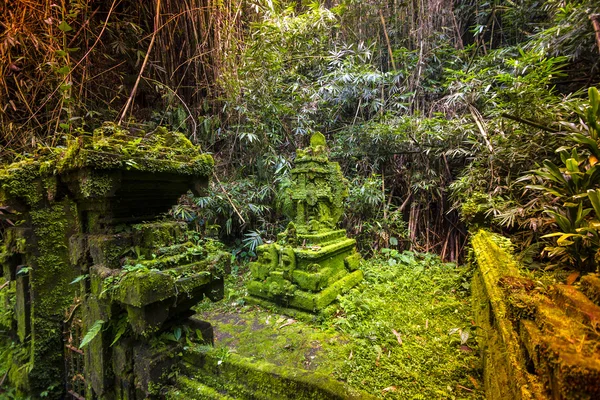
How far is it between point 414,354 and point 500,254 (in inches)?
47.7

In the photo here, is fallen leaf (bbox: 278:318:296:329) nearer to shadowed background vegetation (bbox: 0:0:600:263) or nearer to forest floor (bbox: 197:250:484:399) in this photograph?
forest floor (bbox: 197:250:484:399)

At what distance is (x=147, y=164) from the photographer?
1.67 m

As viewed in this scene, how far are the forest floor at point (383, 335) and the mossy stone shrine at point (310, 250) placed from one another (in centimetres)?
23

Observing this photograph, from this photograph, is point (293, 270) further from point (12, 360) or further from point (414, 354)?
point (12, 360)

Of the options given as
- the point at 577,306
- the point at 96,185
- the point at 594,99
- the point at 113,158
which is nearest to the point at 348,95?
the point at 594,99

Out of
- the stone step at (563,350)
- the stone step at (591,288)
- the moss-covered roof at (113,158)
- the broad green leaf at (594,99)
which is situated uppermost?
the broad green leaf at (594,99)

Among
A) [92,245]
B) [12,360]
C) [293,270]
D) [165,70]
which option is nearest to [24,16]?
[165,70]

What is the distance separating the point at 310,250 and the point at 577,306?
9.62 feet

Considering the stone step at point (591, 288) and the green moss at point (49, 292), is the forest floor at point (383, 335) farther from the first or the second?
the green moss at point (49, 292)

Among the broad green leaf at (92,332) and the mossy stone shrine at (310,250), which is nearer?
the broad green leaf at (92,332)

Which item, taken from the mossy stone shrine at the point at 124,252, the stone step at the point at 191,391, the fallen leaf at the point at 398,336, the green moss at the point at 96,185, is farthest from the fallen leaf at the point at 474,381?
the green moss at the point at 96,185

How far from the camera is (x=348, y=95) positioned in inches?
230

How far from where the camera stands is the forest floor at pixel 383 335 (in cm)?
209

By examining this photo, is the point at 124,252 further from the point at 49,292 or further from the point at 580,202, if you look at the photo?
the point at 580,202
